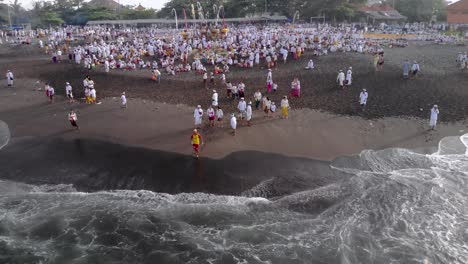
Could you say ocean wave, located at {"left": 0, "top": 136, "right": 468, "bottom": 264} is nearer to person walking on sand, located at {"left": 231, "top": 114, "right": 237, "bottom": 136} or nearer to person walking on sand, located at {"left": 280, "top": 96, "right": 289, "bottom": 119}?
person walking on sand, located at {"left": 231, "top": 114, "right": 237, "bottom": 136}

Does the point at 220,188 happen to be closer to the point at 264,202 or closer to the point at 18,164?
the point at 264,202

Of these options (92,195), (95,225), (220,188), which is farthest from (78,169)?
(220,188)

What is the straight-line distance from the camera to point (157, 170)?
44.5 feet

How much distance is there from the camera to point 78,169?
13.8 meters

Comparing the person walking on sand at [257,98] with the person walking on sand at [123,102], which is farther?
the person walking on sand at [123,102]

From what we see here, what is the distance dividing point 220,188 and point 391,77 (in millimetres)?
16363

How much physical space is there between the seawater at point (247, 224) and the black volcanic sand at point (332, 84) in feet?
23.4

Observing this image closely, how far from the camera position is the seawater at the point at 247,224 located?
996 cm

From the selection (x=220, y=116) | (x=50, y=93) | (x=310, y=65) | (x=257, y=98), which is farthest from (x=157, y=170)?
(x=310, y=65)

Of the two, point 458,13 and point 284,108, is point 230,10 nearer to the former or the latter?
point 458,13

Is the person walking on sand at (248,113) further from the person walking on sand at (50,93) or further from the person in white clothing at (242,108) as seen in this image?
the person walking on sand at (50,93)

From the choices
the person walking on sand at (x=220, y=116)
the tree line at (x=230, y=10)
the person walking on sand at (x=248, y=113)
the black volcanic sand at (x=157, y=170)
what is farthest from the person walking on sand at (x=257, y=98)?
the tree line at (x=230, y=10)

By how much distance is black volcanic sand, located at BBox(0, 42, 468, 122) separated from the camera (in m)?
19.8

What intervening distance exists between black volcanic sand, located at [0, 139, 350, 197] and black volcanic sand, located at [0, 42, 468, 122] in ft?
19.7
